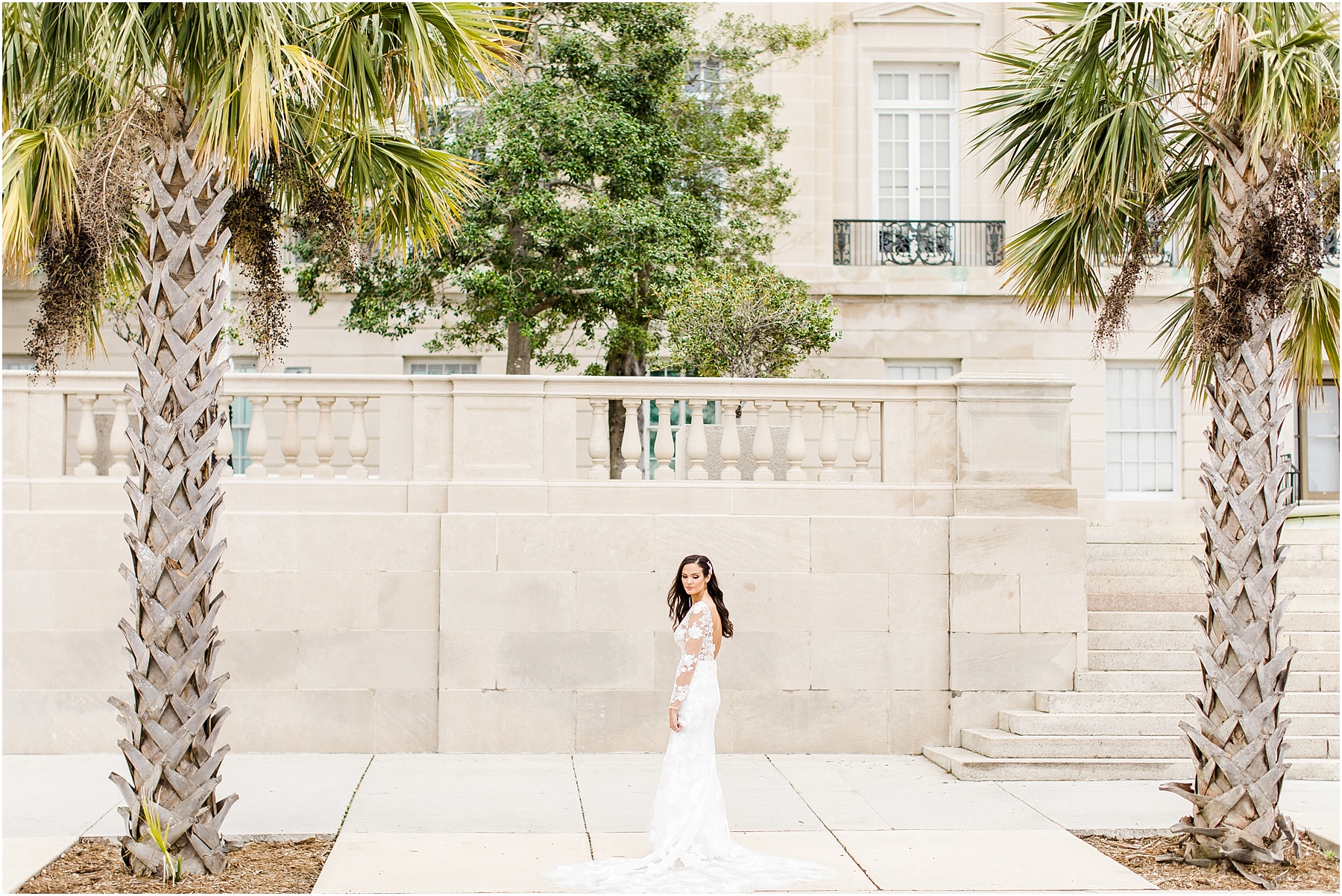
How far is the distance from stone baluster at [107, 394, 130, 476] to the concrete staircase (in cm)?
734

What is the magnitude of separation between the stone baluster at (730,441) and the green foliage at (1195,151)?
2.77 metres

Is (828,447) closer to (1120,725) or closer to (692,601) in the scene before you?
(1120,725)

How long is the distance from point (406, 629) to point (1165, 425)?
14.0 meters

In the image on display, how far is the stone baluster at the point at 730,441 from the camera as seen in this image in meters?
10.4

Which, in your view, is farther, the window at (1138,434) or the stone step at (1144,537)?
the window at (1138,434)

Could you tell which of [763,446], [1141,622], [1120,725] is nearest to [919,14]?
[763,446]

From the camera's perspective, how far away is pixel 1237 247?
7.38 m

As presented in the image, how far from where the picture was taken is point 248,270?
316 inches

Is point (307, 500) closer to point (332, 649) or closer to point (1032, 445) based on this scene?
point (332, 649)

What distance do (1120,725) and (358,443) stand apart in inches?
271

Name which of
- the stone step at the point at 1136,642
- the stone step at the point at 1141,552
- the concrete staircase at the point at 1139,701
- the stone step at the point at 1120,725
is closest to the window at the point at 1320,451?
the stone step at the point at 1141,552

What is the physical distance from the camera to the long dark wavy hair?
23.2 ft

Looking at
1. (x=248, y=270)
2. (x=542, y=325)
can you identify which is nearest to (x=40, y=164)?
(x=248, y=270)

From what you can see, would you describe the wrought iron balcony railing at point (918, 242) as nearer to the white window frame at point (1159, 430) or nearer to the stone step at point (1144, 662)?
the white window frame at point (1159, 430)
